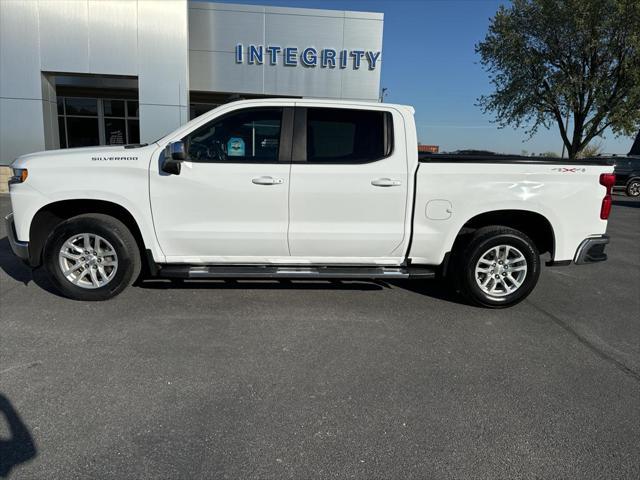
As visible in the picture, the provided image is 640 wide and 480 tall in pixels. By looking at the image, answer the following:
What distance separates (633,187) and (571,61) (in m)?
7.16

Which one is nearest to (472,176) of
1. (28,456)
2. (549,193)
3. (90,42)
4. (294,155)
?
(549,193)

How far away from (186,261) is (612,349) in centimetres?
402

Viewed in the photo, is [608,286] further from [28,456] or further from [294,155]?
[28,456]

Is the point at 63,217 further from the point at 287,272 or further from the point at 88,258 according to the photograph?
the point at 287,272

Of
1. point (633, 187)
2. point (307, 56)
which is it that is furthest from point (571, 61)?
point (307, 56)

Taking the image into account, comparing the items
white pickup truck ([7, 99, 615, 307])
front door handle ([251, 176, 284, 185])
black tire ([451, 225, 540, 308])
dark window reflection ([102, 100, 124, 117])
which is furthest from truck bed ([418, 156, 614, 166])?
dark window reflection ([102, 100, 124, 117])

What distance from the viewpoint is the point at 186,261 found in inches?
184

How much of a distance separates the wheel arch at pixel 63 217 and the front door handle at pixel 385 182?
2360mm

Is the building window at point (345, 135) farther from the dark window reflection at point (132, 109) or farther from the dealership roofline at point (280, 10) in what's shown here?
the dark window reflection at point (132, 109)

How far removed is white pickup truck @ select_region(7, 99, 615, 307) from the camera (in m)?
4.42

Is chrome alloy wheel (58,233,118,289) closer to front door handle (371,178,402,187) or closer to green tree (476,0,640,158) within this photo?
front door handle (371,178,402,187)

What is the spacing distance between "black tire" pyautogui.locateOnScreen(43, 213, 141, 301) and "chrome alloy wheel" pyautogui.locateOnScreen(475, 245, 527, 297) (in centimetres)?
350

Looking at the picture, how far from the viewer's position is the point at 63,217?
15.6 ft

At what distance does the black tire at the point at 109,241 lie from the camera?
4.45 metres
